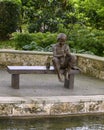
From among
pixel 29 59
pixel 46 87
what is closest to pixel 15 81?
pixel 46 87

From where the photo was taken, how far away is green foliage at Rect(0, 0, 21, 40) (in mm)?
17406

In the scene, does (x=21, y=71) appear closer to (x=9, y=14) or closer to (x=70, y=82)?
(x=70, y=82)

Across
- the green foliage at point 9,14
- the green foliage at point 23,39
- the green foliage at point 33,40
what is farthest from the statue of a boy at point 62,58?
the green foliage at point 9,14

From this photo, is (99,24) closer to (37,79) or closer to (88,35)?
(88,35)

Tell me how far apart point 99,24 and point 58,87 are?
30.9 feet

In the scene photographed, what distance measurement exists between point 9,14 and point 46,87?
9.61 metres

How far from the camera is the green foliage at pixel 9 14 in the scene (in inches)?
685

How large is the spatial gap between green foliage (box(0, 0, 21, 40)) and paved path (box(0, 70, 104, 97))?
760 centimetres

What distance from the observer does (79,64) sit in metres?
10.7

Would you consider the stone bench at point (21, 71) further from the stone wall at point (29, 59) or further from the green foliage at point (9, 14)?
the green foliage at point (9, 14)

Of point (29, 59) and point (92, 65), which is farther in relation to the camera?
point (29, 59)

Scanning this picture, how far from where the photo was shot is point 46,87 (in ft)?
28.1

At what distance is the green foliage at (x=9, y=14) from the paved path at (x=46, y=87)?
7.60 metres

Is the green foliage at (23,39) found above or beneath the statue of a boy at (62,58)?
beneath
